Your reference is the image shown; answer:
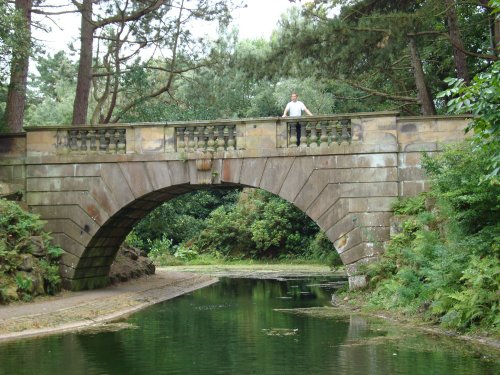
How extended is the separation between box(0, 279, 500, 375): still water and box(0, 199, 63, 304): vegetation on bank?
8.68ft

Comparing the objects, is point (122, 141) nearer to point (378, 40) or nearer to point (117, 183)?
point (117, 183)

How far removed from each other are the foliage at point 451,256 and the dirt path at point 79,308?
5442 millimetres

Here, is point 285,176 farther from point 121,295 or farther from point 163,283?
point 163,283

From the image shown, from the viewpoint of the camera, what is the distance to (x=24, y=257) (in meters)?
16.3

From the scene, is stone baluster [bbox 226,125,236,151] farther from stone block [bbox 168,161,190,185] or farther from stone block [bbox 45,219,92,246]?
stone block [bbox 45,219,92,246]

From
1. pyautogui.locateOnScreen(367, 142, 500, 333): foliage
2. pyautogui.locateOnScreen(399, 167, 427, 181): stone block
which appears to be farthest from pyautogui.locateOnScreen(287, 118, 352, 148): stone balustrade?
pyautogui.locateOnScreen(367, 142, 500, 333): foliage

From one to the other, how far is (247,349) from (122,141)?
8.75 m

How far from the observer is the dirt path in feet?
41.8

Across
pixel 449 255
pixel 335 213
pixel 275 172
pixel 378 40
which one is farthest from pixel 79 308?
pixel 378 40

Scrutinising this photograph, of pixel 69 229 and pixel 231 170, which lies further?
pixel 69 229

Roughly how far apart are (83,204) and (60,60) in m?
8.09

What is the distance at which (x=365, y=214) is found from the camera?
648 inches

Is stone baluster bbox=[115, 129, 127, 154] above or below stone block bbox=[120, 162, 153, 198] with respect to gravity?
above

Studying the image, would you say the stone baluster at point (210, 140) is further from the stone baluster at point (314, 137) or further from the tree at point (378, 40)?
the tree at point (378, 40)
